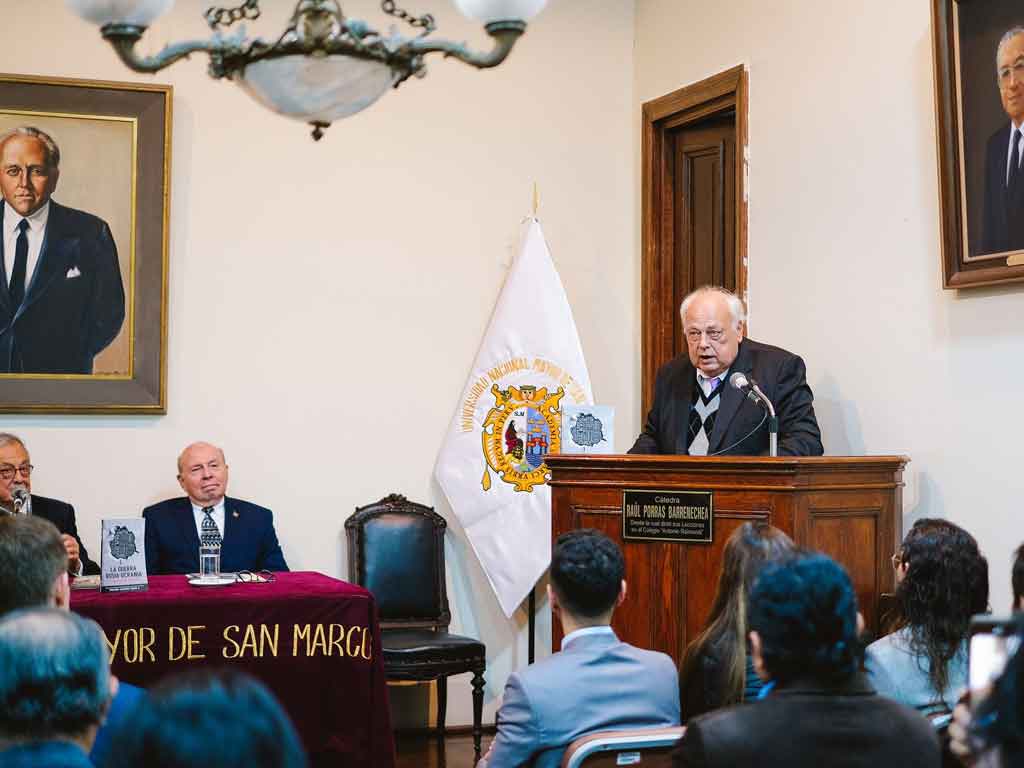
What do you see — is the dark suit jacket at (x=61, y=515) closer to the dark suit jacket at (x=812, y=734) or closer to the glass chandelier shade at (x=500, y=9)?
the glass chandelier shade at (x=500, y=9)

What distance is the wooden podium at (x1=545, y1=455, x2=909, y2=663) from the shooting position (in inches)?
174

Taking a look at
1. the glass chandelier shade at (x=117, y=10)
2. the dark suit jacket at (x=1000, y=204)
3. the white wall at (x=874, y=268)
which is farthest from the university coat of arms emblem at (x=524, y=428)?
the glass chandelier shade at (x=117, y=10)

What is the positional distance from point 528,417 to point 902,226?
2.30m

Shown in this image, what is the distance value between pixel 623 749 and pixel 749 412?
2.60 meters

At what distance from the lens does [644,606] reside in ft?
15.3

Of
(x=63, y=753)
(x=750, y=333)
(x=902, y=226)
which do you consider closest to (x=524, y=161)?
(x=750, y=333)

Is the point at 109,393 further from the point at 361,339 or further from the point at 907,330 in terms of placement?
the point at 907,330

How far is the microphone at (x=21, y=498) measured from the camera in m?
5.16

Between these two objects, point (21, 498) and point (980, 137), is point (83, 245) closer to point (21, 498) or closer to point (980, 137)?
point (21, 498)

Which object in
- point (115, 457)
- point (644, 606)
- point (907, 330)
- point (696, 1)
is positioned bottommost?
point (644, 606)

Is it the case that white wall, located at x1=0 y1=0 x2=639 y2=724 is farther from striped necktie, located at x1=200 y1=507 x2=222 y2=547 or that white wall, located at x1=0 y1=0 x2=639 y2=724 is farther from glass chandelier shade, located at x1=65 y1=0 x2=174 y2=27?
glass chandelier shade, located at x1=65 y1=0 x2=174 y2=27

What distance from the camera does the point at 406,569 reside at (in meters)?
6.60

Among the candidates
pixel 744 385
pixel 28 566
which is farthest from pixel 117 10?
pixel 744 385

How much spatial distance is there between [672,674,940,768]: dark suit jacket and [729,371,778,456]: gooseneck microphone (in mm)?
2420
